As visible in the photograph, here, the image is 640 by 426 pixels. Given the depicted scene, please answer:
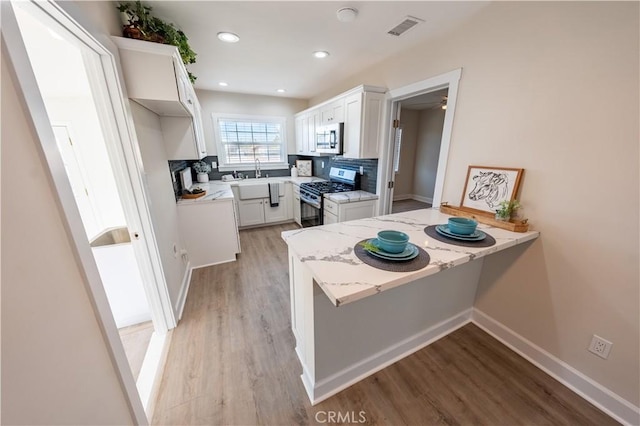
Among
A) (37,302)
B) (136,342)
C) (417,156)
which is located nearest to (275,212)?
(136,342)

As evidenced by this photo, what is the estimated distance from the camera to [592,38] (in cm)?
121

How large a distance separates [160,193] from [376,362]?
2247 millimetres

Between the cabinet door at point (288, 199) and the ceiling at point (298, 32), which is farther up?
the ceiling at point (298, 32)

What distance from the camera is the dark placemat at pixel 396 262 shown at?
1064 mm

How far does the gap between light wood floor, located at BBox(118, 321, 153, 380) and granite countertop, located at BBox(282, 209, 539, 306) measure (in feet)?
5.11

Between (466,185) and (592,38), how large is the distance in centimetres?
102

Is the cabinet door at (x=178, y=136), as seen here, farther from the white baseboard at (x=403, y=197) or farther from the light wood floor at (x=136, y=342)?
the white baseboard at (x=403, y=197)

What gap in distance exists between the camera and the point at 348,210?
116 inches

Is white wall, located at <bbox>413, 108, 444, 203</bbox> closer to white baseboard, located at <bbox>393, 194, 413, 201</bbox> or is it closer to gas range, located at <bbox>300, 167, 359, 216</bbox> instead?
white baseboard, located at <bbox>393, 194, 413, 201</bbox>

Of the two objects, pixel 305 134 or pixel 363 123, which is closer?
pixel 363 123

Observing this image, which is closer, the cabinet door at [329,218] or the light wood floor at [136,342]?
the light wood floor at [136,342]

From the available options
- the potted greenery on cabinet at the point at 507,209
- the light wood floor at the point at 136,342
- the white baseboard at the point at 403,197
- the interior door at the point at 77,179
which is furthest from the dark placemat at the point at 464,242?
the white baseboard at the point at 403,197

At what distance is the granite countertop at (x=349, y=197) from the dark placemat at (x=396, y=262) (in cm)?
171

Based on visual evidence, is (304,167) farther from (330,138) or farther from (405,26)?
(405,26)
